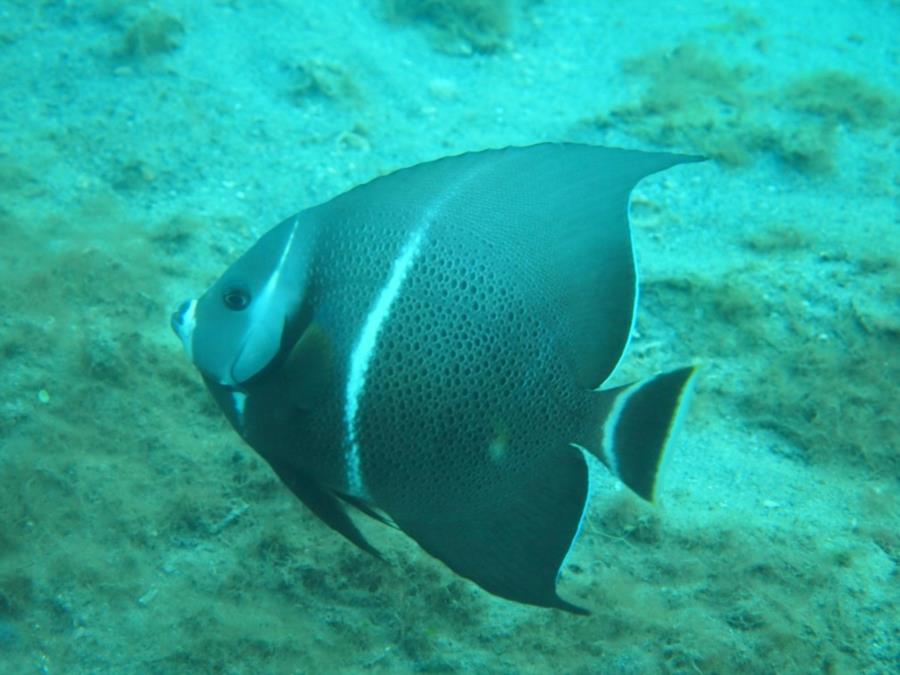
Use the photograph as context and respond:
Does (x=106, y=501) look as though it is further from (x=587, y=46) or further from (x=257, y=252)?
(x=587, y=46)

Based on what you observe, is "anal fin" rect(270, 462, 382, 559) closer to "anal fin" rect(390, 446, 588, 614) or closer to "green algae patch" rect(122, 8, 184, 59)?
"anal fin" rect(390, 446, 588, 614)

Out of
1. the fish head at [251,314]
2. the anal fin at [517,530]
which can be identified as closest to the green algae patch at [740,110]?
the anal fin at [517,530]

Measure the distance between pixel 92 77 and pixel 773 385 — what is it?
4365mm

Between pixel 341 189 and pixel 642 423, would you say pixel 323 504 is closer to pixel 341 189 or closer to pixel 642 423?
pixel 642 423

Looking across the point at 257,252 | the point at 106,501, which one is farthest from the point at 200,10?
the point at 257,252

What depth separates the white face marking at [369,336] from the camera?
1.37 metres

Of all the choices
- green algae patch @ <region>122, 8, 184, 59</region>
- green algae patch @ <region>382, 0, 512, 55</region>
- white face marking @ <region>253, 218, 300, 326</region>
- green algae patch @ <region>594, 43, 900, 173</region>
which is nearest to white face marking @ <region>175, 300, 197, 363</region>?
white face marking @ <region>253, 218, 300, 326</region>

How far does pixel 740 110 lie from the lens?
4504 mm

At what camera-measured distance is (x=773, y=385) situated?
2.79m

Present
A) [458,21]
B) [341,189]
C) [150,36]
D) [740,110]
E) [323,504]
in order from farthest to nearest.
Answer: [458,21] < [150,36] < [740,110] < [341,189] < [323,504]

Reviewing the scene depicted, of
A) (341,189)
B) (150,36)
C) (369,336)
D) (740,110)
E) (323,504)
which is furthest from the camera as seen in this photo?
(150,36)

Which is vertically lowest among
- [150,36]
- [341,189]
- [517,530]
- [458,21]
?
[341,189]

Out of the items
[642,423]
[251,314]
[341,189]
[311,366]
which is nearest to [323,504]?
[311,366]

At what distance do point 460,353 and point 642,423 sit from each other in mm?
405
